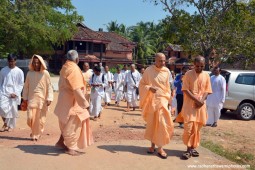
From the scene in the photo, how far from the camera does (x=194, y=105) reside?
6.11m

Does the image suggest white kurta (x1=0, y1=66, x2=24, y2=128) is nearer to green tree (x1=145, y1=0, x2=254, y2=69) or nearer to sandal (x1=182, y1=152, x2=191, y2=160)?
sandal (x1=182, y1=152, x2=191, y2=160)

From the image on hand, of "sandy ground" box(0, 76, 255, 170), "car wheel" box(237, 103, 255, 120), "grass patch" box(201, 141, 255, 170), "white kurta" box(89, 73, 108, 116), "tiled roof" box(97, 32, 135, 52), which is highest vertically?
"tiled roof" box(97, 32, 135, 52)

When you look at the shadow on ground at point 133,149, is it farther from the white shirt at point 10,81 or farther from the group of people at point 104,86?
the group of people at point 104,86

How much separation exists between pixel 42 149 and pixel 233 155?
376cm

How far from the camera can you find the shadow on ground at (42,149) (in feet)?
19.8

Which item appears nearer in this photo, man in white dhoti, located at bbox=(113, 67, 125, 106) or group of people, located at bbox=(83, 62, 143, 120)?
group of people, located at bbox=(83, 62, 143, 120)

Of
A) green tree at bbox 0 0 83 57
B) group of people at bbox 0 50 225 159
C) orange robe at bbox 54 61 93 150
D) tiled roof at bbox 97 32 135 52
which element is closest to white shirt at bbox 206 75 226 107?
group of people at bbox 0 50 225 159

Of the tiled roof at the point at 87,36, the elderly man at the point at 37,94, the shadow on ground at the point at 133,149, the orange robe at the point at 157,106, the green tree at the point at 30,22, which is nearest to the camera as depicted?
the orange robe at the point at 157,106

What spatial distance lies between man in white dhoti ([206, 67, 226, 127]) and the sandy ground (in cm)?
50

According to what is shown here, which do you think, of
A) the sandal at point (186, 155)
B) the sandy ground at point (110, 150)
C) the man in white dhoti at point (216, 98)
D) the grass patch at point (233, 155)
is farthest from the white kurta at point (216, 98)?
the sandal at point (186, 155)

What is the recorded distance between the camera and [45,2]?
25.7m

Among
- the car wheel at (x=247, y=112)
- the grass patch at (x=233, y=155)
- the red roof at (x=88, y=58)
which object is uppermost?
the red roof at (x=88, y=58)

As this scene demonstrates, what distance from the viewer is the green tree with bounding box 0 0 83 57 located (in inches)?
862

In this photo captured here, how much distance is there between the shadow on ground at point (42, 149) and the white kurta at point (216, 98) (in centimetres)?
530
